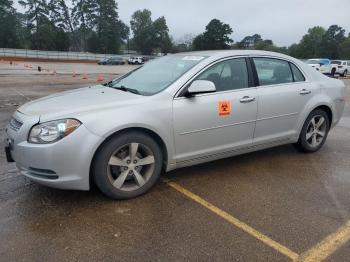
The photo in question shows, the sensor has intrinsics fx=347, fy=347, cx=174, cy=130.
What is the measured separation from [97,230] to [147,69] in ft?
7.74

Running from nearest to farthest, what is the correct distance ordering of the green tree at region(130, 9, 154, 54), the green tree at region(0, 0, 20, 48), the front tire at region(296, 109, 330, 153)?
the front tire at region(296, 109, 330, 153) < the green tree at region(0, 0, 20, 48) < the green tree at region(130, 9, 154, 54)

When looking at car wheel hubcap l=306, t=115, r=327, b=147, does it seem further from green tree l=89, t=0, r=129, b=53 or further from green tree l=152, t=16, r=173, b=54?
green tree l=152, t=16, r=173, b=54

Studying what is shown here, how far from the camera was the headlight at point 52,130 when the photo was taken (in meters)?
3.15

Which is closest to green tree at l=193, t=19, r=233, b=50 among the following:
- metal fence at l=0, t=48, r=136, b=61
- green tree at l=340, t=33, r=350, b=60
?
green tree at l=340, t=33, r=350, b=60

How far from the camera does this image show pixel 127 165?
3.51 m

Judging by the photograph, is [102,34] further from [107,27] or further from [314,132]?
[314,132]

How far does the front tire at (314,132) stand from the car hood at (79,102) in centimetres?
262

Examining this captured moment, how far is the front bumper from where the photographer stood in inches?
123

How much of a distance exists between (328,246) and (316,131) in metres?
2.62

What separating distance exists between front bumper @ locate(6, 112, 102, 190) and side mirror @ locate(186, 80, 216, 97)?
44.4 inches

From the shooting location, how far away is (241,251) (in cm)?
276

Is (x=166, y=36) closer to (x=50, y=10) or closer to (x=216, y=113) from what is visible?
(x=50, y=10)

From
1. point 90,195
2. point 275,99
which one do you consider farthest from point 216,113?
point 90,195

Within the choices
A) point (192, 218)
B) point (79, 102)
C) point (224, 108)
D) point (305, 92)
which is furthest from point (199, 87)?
point (305, 92)
